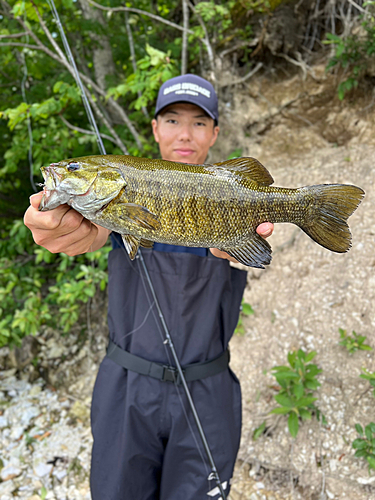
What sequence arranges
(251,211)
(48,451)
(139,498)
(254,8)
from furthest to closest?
1. (254,8)
2. (48,451)
3. (139,498)
4. (251,211)

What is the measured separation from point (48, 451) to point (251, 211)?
4.27 meters

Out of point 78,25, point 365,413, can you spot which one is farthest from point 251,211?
point 78,25

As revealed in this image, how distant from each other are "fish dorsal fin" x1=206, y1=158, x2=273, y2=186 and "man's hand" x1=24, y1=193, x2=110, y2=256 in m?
0.68

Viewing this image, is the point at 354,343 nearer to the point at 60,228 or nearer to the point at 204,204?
the point at 204,204

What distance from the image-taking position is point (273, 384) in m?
3.89

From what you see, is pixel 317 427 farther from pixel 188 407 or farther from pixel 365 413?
pixel 188 407

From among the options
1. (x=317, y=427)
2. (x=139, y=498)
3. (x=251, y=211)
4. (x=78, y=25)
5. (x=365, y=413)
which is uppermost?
(x=78, y=25)

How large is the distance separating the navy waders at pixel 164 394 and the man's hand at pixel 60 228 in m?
0.69

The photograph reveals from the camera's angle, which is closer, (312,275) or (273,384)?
(273,384)

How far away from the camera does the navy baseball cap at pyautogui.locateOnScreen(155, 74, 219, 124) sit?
2.24 m

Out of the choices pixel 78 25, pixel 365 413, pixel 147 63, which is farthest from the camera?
pixel 78 25

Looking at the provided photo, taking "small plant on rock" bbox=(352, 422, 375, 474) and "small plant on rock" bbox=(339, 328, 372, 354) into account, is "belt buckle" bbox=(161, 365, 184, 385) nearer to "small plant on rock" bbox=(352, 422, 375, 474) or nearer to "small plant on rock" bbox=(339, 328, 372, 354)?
"small plant on rock" bbox=(352, 422, 375, 474)

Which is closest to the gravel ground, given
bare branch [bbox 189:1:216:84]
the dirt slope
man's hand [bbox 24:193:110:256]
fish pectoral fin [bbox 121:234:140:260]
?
the dirt slope

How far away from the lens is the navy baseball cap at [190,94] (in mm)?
2244
